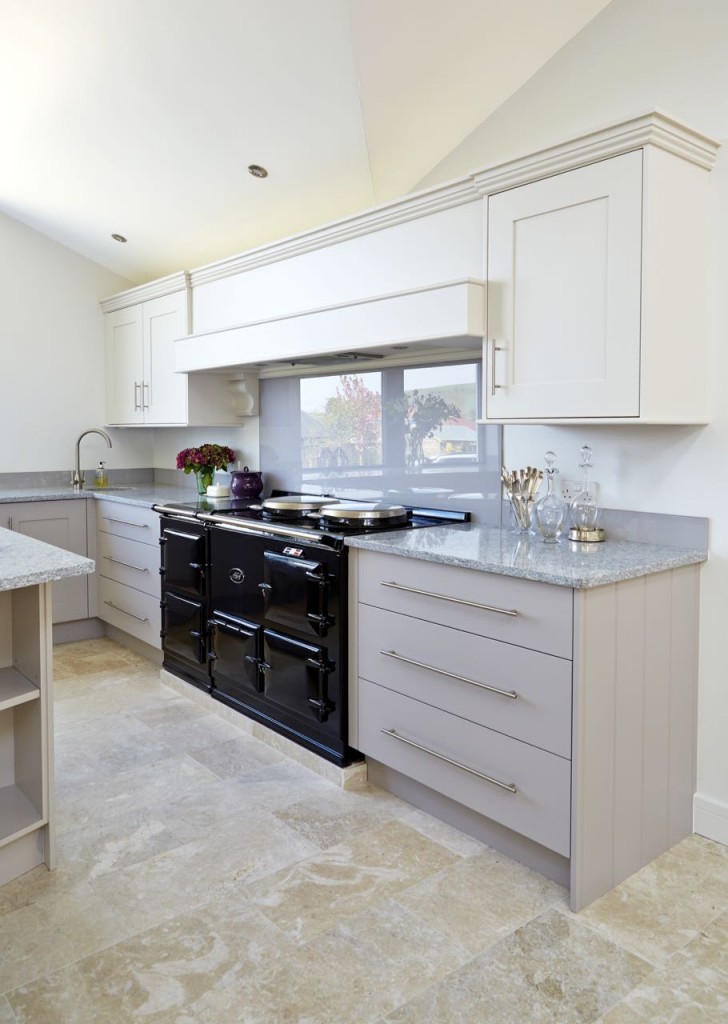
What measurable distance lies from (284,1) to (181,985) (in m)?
2.90

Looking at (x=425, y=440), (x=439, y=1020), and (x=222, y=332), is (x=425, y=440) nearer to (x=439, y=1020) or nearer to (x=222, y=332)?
(x=222, y=332)

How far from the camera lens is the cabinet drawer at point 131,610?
4.09 m

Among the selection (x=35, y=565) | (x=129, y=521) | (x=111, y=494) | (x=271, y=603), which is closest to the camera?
(x=35, y=565)

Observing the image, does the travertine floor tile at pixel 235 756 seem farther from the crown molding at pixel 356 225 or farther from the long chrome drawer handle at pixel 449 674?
the crown molding at pixel 356 225

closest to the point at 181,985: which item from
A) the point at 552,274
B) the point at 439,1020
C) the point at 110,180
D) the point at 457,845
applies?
the point at 439,1020

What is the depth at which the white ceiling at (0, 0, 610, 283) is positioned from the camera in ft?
8.61

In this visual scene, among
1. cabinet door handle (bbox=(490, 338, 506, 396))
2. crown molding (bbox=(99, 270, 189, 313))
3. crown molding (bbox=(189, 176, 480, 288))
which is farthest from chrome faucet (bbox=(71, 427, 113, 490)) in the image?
cabinet door handle (bbox=(490, 338, 506, 396))

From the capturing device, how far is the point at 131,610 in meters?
4.33

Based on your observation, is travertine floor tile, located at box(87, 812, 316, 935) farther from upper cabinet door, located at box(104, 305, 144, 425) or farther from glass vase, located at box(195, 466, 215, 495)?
upper cabinet door, located at box(104, 305, 144, 425)

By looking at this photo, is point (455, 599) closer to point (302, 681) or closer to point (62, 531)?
point (302, 681)

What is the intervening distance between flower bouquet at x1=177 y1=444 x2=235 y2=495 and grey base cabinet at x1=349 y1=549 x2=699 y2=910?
6.09 feet

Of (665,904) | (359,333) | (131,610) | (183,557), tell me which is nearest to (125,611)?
(131,610)

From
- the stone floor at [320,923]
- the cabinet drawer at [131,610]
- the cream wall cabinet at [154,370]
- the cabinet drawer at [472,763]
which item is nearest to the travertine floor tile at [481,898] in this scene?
the stone floor at [320,923]

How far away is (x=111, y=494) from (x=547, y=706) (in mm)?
3203
